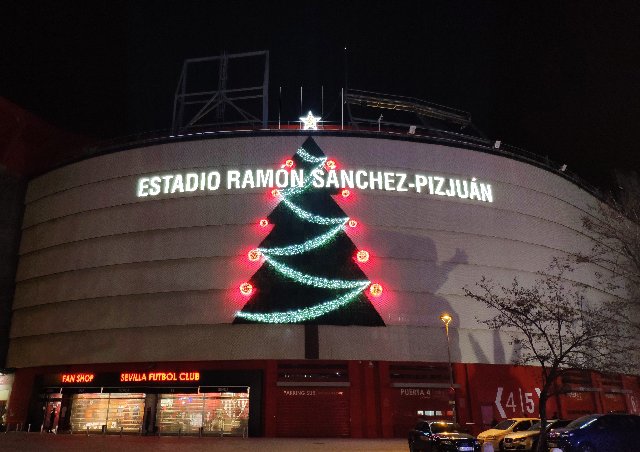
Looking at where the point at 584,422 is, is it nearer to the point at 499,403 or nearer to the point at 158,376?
the point at 499,403

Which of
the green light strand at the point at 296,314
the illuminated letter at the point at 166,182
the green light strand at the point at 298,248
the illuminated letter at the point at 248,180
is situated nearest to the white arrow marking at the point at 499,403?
the green light strand at the point at 296,314

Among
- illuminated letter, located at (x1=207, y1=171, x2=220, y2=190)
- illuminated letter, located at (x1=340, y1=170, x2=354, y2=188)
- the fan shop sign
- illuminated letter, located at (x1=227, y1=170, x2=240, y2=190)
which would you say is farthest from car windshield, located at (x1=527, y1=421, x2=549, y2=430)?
illuminated letter, located at (x1=207, y1=171, x2=220, y2=190)

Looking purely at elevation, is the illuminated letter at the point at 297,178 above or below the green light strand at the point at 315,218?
above

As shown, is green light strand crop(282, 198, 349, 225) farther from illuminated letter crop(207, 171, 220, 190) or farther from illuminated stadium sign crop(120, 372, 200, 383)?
illuminated stadium sign crop(120, 372, 200, 383)

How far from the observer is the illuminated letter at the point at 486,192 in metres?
37.7

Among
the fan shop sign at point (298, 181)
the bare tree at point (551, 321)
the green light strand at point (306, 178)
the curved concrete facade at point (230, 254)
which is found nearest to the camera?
the curved concrete facade at point (230, 254)

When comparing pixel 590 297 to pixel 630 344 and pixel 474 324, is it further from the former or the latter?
pixel 474 324

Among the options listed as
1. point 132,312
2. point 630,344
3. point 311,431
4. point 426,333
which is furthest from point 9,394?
point 630,344

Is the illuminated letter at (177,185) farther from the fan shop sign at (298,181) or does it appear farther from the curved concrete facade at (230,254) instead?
the curved concrete facade at (230,254)

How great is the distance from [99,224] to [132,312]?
25.0 feet

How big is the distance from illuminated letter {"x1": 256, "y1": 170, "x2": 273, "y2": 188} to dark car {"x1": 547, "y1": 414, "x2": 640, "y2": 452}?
23494 mm

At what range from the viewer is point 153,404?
32.6 m

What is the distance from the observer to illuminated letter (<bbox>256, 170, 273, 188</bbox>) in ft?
116

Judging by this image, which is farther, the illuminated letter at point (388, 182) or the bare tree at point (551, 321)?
the illuminated letter at point (388, 182)
